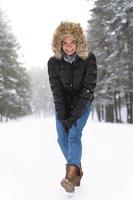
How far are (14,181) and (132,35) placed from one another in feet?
73.3

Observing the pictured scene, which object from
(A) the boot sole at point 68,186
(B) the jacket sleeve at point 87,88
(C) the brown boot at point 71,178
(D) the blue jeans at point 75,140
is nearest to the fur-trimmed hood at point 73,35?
(B) the jacket sleeve at point 87,88

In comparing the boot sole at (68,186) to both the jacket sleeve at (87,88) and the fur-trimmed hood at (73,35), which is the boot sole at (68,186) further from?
the fur-trimmed hood at (73,35)

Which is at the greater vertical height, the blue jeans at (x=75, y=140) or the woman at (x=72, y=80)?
the woman at (x=72, y=80)

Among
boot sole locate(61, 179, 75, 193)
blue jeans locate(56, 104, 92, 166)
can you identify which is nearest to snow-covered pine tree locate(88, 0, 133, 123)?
blue jeans locate(56, 104, 92, 166)

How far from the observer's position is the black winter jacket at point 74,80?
5938 millimetres

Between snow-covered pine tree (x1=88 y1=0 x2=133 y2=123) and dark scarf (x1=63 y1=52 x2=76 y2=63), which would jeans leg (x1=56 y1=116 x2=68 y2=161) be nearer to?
dark scarf (x1=63 y1=52 x2=76 y2=63)

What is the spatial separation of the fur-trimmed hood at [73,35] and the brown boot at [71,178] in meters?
1.28

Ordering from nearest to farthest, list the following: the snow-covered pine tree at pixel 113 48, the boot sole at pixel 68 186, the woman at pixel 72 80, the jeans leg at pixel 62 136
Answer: the boot sole at pixel 68 186 → the woman at pixel 72 80 → the jeans leg at pixel 62 136 → the snow-covered pine tree at pixel 113 48

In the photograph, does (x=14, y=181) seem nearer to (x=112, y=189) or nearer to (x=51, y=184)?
(x=51, y=184)

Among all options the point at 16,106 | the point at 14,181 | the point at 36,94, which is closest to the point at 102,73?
the point at 16,106

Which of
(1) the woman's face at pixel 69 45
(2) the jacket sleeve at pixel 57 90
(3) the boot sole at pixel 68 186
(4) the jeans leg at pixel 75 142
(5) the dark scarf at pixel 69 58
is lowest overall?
(3) the boot sole at pixel 68 186

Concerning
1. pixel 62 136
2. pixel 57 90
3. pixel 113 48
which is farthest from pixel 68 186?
pixel 113 48

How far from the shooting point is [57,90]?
601cm

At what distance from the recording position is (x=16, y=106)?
53.3m
